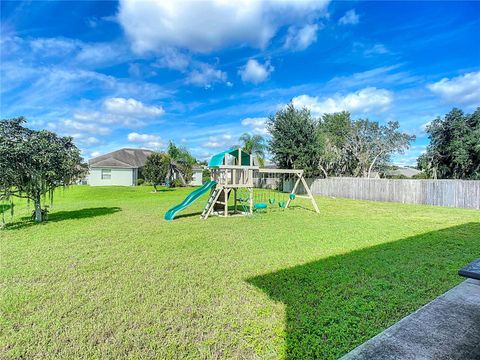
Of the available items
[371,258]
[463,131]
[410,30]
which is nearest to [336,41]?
[410,30]

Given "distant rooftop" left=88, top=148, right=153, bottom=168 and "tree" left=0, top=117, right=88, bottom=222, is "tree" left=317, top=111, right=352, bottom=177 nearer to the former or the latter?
"distant rooftop" left=88, top=148, right=153, bottom=168

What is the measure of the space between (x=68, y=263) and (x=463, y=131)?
2428cm

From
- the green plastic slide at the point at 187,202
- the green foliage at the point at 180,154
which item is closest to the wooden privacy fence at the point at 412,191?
the green plastic slide at the point at 187,202

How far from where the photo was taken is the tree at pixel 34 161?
7203 millimetres

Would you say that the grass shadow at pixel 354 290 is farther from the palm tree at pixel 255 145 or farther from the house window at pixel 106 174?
the house window at pixel 106 174

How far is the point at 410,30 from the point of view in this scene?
468 inches

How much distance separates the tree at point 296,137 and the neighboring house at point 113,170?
57.9ft

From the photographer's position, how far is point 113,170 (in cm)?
2975

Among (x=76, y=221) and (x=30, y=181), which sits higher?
(x=30, y=181)

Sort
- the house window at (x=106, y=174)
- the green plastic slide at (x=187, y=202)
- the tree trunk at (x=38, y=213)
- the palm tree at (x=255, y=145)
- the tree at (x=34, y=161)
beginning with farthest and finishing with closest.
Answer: the palm tree at (x=255, y=145) → the house window at (x=106, y=174) → the green plastic slide at (x=187, y=202) → the tree trunk at (x=38, y=213) → the tree at (x=34, y=161)

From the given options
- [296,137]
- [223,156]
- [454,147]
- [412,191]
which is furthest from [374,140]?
[223,156]

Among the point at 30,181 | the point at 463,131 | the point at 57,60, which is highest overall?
the point at 57,60

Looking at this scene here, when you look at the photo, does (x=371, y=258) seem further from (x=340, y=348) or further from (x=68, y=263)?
(x=68, y=263)

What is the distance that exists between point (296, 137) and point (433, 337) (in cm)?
1973
